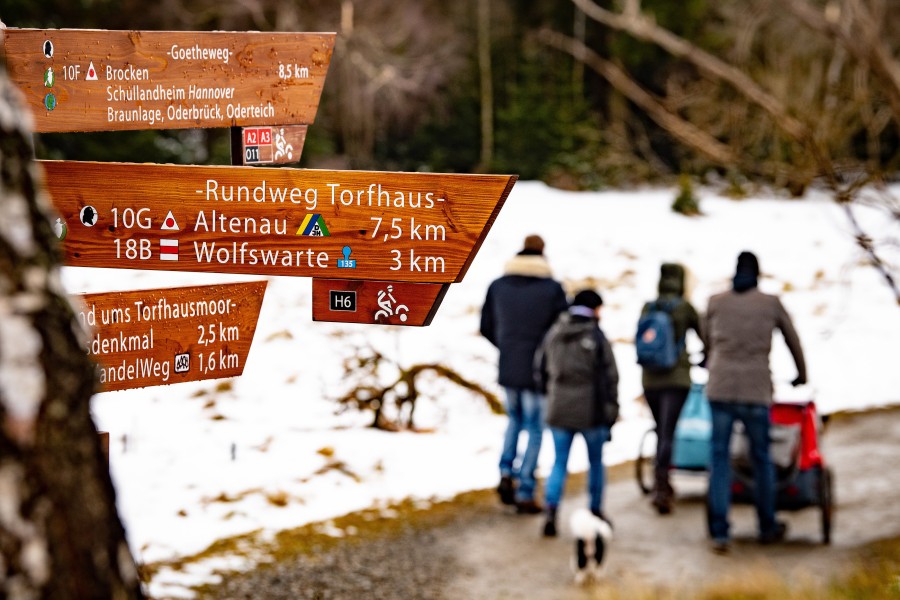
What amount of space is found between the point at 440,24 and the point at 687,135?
2741 cm

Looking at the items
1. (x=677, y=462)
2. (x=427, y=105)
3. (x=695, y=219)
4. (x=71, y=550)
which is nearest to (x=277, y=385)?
(x=677, y=462)

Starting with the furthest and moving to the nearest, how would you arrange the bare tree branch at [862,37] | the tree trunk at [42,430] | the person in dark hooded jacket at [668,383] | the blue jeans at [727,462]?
the person in dark hooded jacket at [668,383]
the blue jeans at [727,462]
the bare tree branch at [862,37]
the tree trunk at [42,430]

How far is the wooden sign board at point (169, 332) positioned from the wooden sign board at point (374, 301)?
280 millimetres

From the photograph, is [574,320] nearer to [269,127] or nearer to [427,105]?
[269,127]

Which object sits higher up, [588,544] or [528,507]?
[588,544]

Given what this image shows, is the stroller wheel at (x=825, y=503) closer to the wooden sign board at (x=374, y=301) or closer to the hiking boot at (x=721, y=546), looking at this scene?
the hiking boot at (x=721, y=546)

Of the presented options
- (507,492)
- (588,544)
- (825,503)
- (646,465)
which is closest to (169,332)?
(588,544)

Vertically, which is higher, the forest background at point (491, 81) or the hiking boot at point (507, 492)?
the forest background at point (491, 81)

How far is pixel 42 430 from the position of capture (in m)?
1.98

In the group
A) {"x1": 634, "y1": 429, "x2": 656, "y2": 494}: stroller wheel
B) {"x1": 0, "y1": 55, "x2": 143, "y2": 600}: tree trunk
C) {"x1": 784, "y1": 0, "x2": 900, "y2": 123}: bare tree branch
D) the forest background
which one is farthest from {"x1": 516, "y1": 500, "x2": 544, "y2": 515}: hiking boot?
the forest background

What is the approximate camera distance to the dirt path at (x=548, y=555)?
275 inches

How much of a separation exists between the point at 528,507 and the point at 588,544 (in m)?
1.64

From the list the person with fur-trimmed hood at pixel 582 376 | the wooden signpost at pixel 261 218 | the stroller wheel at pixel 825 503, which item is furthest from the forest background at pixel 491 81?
the wooden signpost at pixel 261 218

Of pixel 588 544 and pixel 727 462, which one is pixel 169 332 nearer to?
pixel 588 544
